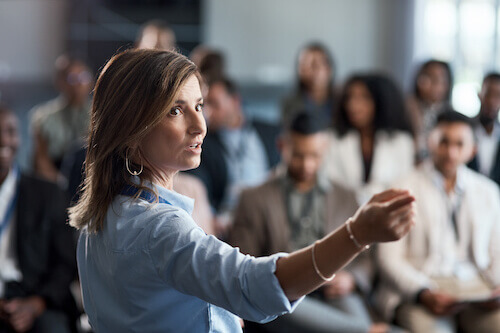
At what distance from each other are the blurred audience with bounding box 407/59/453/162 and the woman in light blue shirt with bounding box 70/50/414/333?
2.68 meters

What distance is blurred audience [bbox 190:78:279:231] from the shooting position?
3109 millimetres

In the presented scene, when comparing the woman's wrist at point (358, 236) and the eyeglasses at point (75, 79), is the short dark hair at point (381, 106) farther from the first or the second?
the woman's wrist at point (358, 236)

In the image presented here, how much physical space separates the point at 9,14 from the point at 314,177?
435cm

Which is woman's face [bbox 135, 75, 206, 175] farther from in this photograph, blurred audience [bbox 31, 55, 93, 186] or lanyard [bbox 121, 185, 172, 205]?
blurred audience [bbox 31, 55, 93, 186]

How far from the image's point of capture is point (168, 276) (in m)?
0.86

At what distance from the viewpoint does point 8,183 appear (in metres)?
2.23

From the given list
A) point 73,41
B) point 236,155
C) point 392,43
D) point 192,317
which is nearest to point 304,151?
point 236,155

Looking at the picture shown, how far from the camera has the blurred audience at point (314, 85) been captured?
362 cm

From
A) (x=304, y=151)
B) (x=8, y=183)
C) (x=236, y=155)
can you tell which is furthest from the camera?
(x=236, y=155)

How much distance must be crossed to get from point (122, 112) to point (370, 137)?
2.25 meters

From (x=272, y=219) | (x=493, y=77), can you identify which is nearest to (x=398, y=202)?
(x=272, y=219)

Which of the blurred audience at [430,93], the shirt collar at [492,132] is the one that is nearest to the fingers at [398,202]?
the shirt collar at [492,132]

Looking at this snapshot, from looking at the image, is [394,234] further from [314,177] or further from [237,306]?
[314,177]

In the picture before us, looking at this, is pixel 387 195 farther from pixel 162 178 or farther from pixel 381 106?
pixel 381 106
